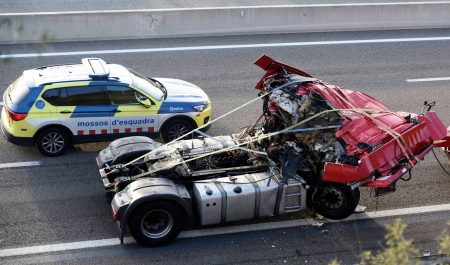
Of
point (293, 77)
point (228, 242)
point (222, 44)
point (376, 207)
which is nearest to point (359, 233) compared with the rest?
point (376, 207)

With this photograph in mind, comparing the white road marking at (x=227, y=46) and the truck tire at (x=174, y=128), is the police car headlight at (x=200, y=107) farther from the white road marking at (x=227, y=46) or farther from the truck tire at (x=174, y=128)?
the white road marking at (x=227, y=46)

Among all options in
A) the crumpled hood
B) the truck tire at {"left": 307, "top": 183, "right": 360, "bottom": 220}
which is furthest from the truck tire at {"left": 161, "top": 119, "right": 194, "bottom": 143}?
the truck tire at {"left": 307, "top": 183, "right": 360, "bottom": 220}

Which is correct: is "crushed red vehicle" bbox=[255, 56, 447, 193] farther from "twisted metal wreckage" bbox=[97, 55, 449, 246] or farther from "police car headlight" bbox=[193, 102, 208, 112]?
"police car headlight" bbox=[193, 102, 208, 112]

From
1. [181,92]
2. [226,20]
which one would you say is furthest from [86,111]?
[226,20]

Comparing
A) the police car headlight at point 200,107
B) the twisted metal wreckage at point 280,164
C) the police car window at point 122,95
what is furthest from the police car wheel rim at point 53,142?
the police car headlight at point 200,107

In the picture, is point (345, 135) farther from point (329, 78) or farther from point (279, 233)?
point (329, 78)

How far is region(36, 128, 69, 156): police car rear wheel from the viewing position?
12787 mm

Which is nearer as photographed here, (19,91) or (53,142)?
(19,91)

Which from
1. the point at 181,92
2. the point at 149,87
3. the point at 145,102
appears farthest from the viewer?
the point at 181,92

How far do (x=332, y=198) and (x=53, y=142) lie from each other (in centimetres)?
531

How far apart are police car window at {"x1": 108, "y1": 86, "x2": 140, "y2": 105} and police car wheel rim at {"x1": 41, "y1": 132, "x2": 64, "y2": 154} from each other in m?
1.19

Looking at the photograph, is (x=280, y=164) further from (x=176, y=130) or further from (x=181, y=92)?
(x=181, y=92)

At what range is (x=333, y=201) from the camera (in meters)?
11.0

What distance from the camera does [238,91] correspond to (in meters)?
16.3
